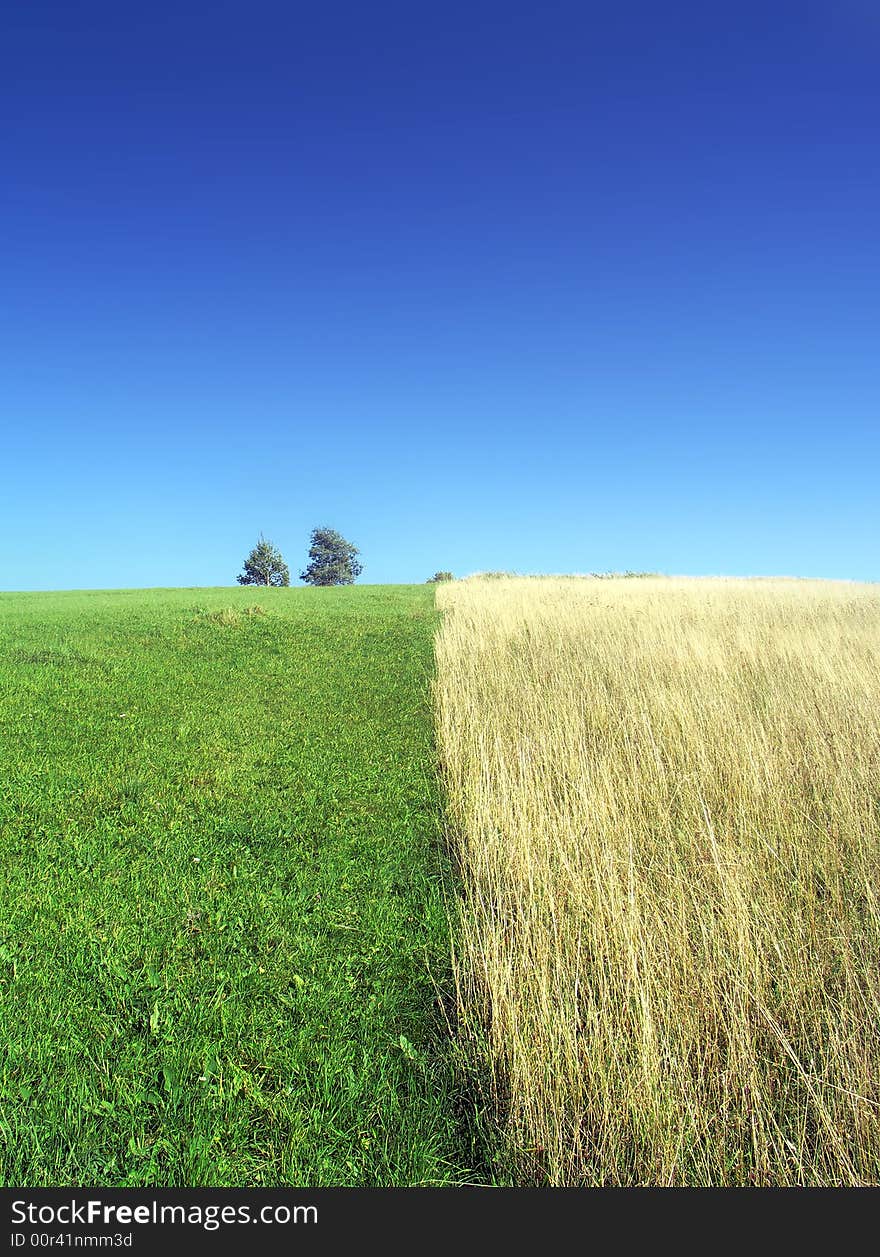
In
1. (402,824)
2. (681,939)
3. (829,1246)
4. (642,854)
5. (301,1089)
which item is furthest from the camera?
(402,824)

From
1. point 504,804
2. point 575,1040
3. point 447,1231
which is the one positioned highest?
point 504,804

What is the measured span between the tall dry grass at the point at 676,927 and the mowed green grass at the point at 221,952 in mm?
386

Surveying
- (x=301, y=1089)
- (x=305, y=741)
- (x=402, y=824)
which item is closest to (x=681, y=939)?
(x=301, y=1089)

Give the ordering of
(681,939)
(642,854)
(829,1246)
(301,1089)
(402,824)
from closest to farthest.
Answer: (829,1246) < (301,1089) < (681,939) < (642,854) < (402,824)

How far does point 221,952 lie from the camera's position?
344cm

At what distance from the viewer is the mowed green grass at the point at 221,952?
2.34 meters

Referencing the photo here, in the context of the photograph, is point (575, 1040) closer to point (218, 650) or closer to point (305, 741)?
point (305, 741)

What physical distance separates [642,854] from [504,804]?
3.23 feet

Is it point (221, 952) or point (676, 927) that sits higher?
point (676, 927)

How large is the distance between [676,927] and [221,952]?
237 centimetres

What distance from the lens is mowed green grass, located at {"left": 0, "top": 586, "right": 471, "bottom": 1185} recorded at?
2.34 m

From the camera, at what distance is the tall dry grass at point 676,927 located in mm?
2334

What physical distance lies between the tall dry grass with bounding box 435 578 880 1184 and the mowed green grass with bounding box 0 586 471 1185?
386mm

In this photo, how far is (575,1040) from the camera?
2.60 meters
